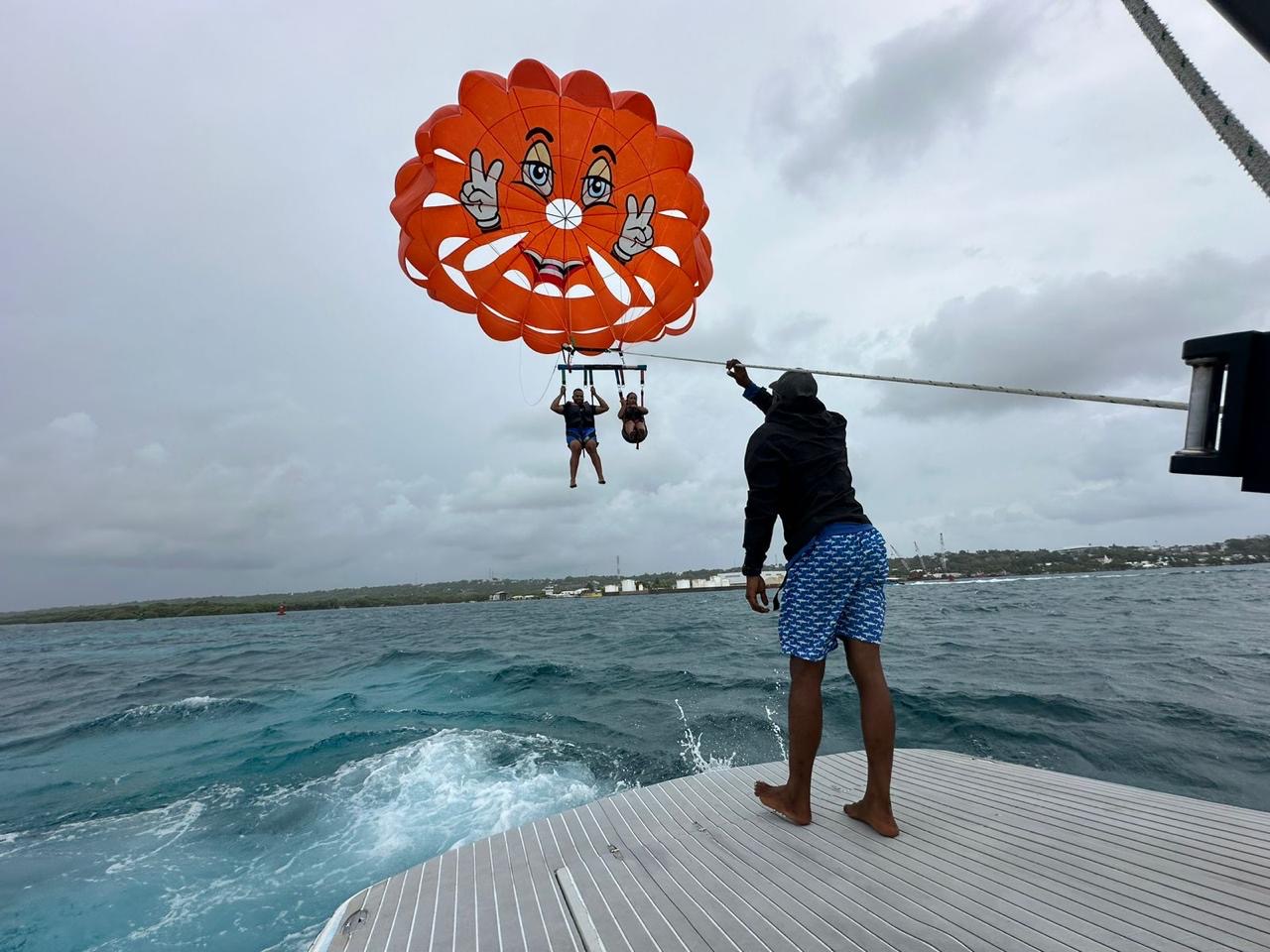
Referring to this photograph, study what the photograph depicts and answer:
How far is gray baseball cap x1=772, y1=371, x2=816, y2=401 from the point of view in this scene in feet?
10.3

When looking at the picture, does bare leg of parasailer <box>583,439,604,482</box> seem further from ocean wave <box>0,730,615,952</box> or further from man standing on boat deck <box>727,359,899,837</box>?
man standing on boat deck <box>727,359,899,837</box>

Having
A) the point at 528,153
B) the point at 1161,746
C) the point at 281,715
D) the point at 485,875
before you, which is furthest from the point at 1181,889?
the point at 281,715

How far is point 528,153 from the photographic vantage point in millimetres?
7312

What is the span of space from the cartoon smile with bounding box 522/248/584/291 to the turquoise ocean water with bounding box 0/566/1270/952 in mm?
6480

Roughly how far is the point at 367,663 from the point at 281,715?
7.96m

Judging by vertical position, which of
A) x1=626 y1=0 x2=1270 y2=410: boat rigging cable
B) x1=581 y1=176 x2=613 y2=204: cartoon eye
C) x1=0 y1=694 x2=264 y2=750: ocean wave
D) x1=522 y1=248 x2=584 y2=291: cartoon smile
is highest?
x1=581 y1=176 x2=613 y2=204: cartoon eye

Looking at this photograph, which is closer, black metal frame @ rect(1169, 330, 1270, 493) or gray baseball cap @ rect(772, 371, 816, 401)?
black metal frame @ rect(1169, 330, 1270, 493)

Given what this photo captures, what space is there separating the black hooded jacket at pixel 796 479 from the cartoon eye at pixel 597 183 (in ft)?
18.7

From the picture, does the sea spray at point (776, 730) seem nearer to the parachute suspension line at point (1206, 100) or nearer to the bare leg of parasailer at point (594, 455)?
the bare leg of parasailer at point (594, 455)

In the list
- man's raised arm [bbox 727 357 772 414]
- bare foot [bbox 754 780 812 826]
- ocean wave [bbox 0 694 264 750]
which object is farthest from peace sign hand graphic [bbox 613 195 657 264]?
ocean wave [bbox 0 694 264 750]

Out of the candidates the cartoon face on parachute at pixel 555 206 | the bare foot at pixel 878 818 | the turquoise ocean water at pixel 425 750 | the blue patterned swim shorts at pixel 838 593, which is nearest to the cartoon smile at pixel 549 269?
the cartoon face on parachute at pixel 555 206

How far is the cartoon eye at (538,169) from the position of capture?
7312 mm

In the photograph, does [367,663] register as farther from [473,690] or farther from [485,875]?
[485,875]

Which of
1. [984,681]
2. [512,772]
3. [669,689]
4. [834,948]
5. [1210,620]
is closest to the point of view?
[834,948]
